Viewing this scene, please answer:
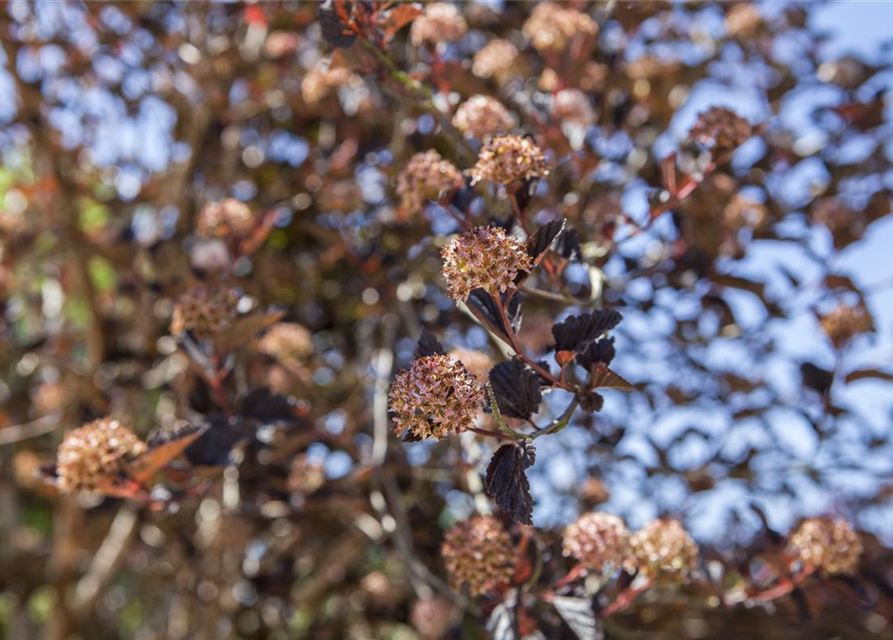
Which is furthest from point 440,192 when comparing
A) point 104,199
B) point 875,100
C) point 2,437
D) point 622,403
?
point 104,199

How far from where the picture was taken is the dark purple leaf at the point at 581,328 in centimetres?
116

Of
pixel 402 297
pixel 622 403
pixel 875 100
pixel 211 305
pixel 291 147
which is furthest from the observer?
pixel 291 147

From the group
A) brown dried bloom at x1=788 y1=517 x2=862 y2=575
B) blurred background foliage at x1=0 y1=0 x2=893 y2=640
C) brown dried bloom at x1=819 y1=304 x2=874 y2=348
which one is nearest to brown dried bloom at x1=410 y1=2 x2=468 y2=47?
blurred background foliage at x1=0 y1=0 x2=893 y2=640

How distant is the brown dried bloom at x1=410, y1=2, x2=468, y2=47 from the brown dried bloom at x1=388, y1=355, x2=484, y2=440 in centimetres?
113

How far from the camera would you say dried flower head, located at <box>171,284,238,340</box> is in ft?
5.31

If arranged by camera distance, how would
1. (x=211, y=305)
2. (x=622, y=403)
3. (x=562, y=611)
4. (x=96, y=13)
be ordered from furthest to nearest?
(x=96, y=13)
(x=622, y=403)
(x=211, y=305)
(x=562, y=611)

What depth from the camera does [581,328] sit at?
1.18 meters

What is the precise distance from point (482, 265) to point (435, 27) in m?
1.10

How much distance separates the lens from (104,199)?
346 cm

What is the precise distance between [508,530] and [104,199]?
8.67ft

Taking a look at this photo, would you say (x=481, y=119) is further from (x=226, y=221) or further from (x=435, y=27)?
(x=226, y=221)

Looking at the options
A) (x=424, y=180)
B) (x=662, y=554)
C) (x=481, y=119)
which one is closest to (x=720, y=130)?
(x=481, y=119)

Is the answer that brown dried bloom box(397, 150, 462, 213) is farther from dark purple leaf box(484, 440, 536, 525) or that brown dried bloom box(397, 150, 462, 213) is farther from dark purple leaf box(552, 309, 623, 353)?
dark purple leaf box(484, 440, 536, 525)

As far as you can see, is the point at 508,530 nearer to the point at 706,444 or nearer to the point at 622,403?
the point at 706,444
